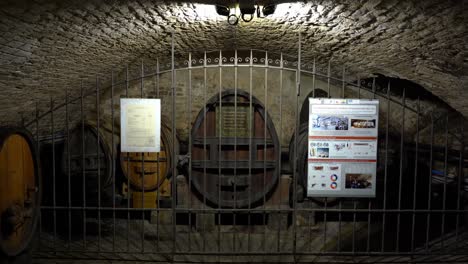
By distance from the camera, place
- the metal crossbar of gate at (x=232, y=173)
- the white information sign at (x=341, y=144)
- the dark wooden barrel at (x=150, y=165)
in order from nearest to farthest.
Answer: the white information sign at (x=341, y=144), the metal crossbar of gate at (x=232, y=173), the dark wooden barrel at (x=150, y=165)

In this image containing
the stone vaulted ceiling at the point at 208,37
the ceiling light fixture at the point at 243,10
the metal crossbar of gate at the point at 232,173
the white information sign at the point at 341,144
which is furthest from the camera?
the metal crossbar of gate at the point at 232,173

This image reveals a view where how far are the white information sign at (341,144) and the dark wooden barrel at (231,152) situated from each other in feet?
3.25

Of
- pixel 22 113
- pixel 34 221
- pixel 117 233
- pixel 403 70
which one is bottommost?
pixel 117 233

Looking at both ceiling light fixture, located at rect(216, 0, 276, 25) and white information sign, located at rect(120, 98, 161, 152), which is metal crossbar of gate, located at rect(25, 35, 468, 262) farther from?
ceiling light fixture, located at rect(216, 0, 276, 25)

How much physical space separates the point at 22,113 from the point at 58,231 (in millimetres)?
1915

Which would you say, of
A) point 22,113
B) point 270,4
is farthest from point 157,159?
point 270,4

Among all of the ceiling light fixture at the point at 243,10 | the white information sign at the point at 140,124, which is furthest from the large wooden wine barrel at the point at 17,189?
the ceiling light fixture at the point at 243,10

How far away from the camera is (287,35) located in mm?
4344

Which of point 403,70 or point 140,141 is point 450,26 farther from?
point 140,141

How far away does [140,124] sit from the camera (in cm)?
404

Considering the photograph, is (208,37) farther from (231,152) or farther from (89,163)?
(89,163)

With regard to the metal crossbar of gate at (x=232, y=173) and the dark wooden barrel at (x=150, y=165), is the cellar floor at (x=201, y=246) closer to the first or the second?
the metal crossbar of gate at (x=232, y=173)

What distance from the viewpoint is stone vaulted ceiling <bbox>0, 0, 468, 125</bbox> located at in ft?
9.61

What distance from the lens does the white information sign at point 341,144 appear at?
396 cm
